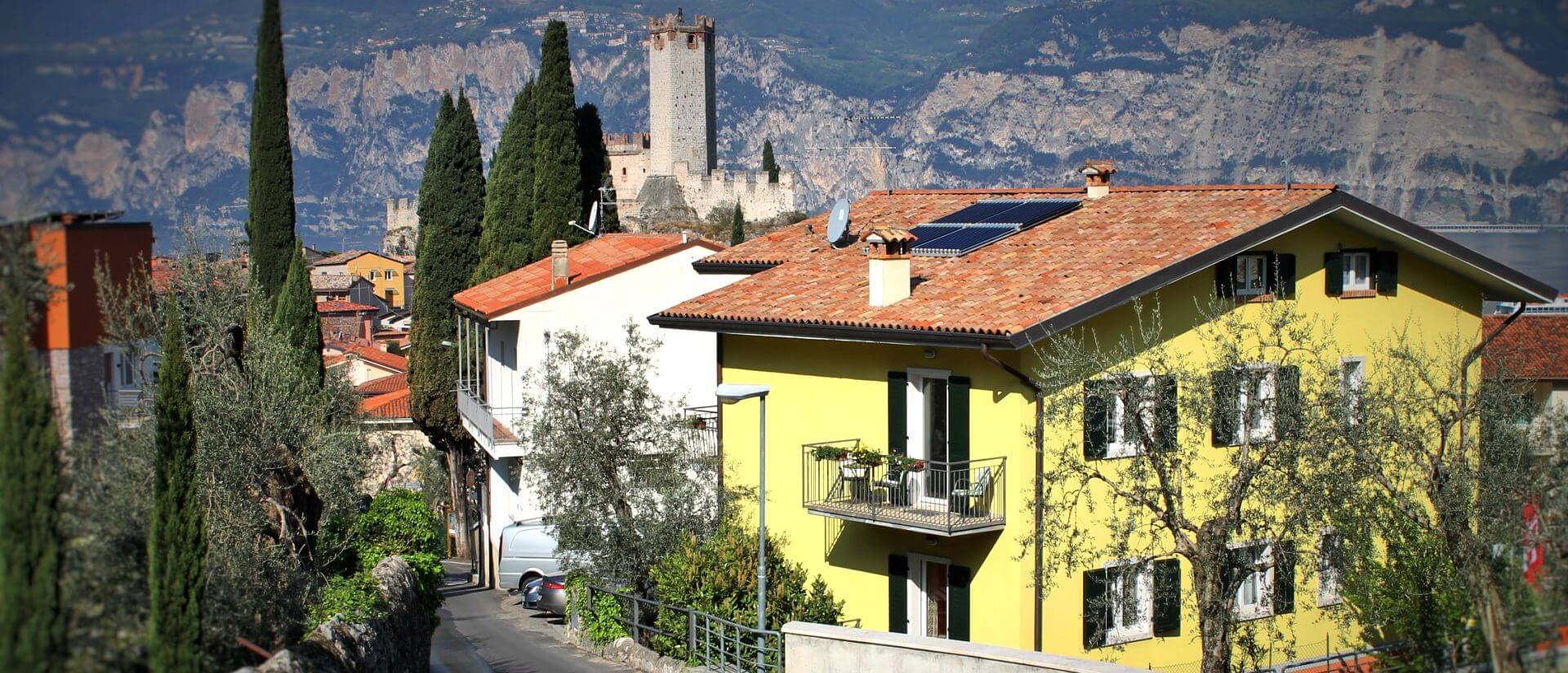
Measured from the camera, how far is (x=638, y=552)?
21656 millimetres

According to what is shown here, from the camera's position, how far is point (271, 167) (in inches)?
1607

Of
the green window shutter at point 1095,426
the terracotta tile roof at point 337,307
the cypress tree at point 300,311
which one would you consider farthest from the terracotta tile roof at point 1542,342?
the terracotta tile roof at point 337,307

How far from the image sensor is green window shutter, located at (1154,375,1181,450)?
1545cm

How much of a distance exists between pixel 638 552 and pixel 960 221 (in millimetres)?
6806

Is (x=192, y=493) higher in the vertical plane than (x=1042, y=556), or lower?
higher

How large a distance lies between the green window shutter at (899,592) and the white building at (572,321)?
26.9ft

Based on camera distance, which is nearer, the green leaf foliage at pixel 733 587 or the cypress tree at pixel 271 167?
the green leaf foliage at pixel 733 587

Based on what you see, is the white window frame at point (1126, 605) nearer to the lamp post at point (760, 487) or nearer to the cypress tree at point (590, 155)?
the lamp post at point (760, 487)

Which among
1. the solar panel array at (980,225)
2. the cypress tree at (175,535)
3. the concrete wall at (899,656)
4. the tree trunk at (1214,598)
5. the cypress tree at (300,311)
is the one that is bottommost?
the concrete wall at (899,656)

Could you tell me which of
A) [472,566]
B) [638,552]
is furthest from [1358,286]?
[472,566]

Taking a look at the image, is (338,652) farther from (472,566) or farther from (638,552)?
(472,566)

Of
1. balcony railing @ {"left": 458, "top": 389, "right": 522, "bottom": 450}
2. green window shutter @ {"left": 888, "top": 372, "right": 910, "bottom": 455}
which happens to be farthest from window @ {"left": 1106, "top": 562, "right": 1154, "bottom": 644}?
balcony railing @ {"left": 458, "top": 389, "right": 522, "bottom": 450}

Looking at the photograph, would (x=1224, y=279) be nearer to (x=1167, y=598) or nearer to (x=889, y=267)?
(x=1167, y=598)

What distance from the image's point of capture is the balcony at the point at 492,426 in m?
30.5
